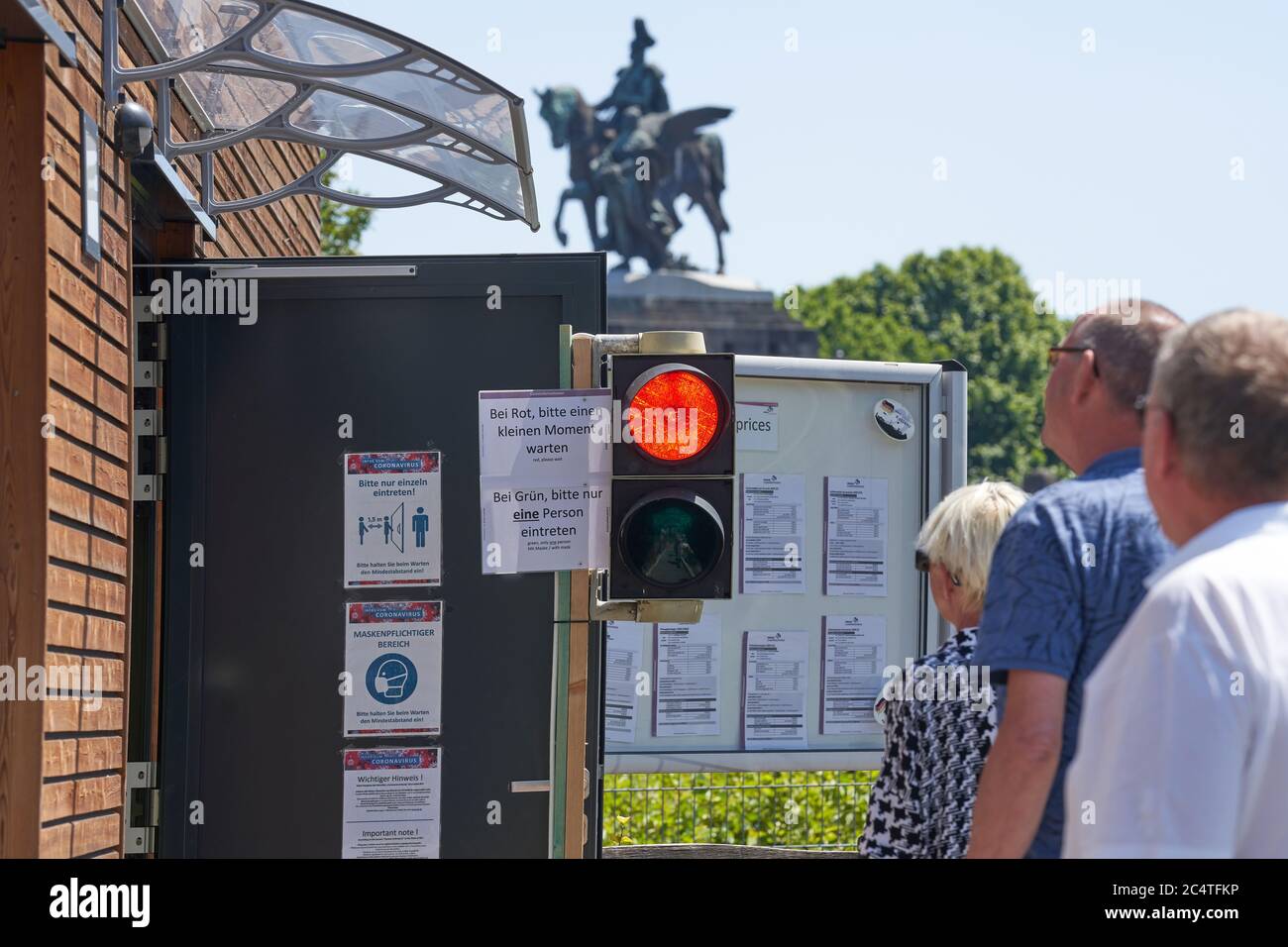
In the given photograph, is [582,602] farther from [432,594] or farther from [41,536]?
[41,536]

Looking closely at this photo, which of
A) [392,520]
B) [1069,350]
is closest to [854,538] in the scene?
[392,520]

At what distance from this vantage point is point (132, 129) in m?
4.77

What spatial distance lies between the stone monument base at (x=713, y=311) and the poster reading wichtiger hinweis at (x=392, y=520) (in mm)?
40404

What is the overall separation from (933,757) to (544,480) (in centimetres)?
139

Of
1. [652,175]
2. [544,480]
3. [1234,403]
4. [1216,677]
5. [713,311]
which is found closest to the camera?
[1216,677]

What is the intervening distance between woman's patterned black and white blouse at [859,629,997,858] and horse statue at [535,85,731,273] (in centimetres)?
4410

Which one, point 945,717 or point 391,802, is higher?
point 945,717

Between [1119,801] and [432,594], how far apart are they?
3600mm

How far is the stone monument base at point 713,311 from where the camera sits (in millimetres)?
46156

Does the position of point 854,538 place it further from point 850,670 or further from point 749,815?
point 749,815

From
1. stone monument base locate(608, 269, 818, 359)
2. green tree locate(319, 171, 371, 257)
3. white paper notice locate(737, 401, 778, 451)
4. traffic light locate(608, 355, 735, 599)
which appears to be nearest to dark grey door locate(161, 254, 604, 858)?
traffic light locate(608, 355, 735, 599)

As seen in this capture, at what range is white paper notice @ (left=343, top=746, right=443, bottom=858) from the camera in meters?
5.29
